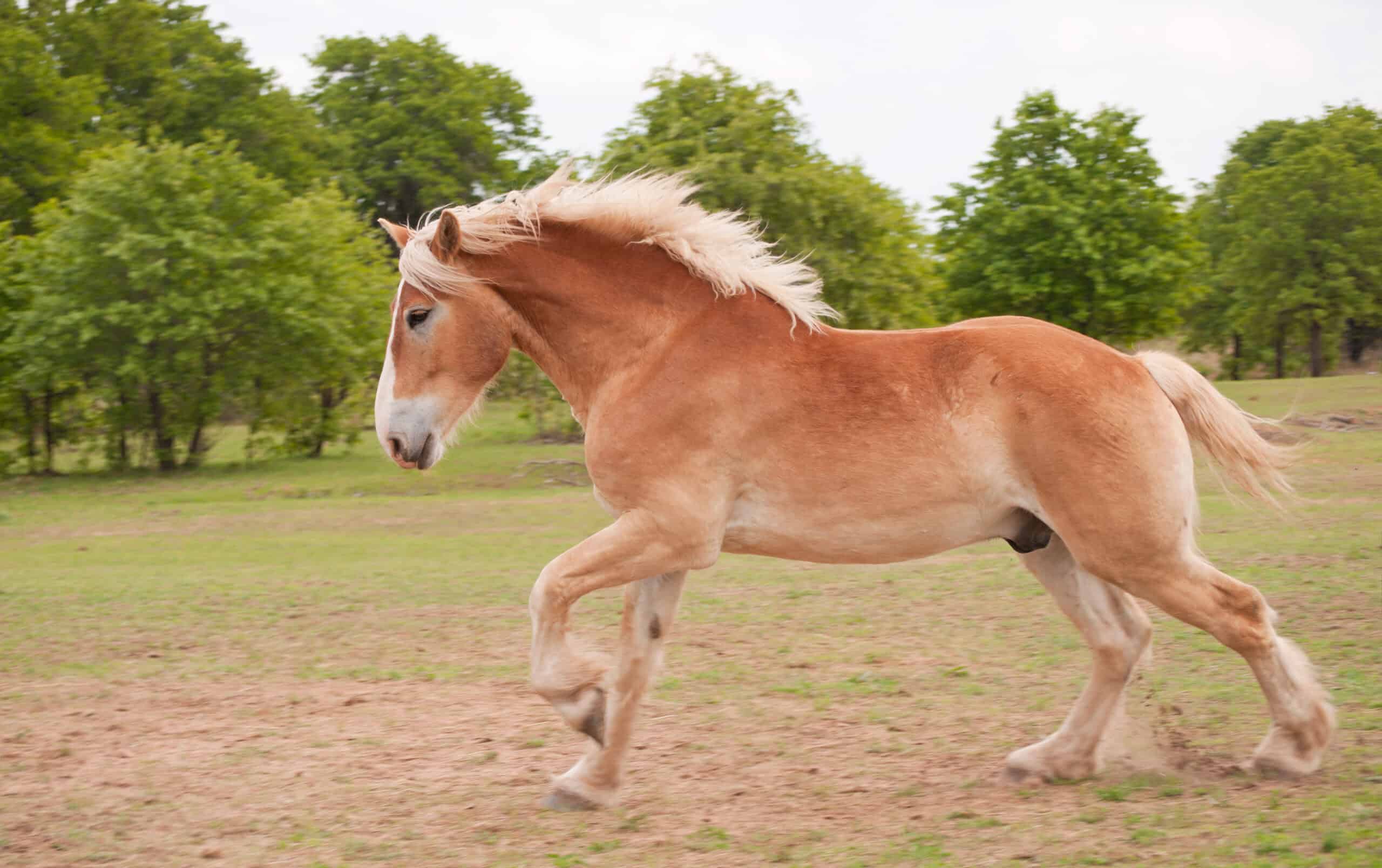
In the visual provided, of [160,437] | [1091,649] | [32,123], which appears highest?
[32,123]

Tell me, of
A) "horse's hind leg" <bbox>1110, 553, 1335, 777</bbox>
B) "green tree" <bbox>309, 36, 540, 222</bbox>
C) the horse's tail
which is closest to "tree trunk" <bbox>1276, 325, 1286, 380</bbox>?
"green tree" <bbox>309, 36, 540, 222</bbox>

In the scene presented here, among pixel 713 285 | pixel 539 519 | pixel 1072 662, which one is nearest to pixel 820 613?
pixel 1072 662

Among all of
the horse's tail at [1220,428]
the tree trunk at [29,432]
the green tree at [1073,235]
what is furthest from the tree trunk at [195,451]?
the horse's tail at [1220,428]

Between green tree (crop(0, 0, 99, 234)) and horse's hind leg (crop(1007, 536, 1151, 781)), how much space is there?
1268 inches

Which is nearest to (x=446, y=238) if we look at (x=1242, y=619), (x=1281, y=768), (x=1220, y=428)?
(x=1220, y=428)

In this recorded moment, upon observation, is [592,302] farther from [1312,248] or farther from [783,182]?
[1312,248]

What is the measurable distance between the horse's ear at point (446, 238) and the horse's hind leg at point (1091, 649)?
2741 millimetres

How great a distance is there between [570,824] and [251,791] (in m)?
1.43

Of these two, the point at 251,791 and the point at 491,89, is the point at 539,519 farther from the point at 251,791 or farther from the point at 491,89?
the point at 491,89

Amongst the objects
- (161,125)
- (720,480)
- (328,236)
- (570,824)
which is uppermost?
(161,125)

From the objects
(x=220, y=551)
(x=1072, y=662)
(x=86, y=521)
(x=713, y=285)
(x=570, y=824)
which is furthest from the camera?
(x=86, y=521)

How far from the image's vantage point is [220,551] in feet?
45.7

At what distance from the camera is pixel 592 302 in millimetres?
5184

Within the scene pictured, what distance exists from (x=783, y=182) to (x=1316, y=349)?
22701mm
